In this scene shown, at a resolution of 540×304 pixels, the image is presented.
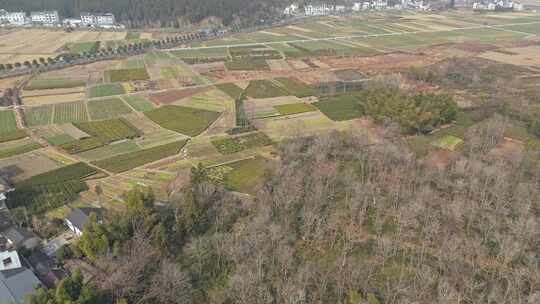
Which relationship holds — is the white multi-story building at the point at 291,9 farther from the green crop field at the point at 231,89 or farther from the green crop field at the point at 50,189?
the green crop field at the point at 50,189

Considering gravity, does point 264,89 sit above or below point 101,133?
above

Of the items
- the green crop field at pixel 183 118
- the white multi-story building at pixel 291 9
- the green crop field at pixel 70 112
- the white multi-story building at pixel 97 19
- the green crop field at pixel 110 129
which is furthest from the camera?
the white multi-story building at pixel 291 9

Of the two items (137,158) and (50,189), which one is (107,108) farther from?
(50,189)

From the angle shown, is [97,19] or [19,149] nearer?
[19,149]

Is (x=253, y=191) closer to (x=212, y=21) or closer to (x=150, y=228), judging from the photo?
(x=150, y=228)

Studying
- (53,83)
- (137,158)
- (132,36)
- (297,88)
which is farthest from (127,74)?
(132,36)

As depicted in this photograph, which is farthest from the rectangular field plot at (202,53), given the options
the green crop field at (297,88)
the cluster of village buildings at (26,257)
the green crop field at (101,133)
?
the cluster of village buildings at (26,257)
